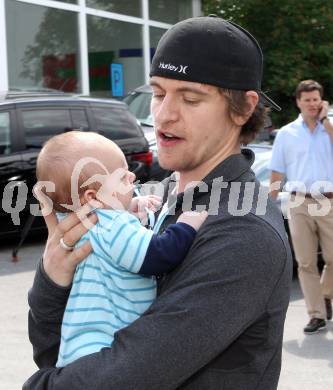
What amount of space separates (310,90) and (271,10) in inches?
556

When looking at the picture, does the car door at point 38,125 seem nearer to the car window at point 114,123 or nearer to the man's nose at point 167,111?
the car window at point 114,123

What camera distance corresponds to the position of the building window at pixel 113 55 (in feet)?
61.5

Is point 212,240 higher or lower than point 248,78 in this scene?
lower

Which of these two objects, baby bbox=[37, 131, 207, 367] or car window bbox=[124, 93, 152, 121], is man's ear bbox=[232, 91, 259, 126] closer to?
baby bbox=[37, 131, 207, 367]

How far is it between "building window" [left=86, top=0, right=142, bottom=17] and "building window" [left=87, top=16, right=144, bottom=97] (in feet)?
0.92

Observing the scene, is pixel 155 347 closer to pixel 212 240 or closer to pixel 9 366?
pixel 212 240

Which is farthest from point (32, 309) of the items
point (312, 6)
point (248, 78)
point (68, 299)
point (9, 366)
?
point (312, 6)

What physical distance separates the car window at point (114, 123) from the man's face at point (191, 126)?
860cm

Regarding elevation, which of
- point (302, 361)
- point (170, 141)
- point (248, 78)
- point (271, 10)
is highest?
point (271, 10)

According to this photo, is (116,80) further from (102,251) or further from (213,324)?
(213,324)

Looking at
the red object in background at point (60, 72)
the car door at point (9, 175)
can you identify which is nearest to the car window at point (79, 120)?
the car door at point (9, 175)

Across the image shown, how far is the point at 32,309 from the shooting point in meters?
1.88

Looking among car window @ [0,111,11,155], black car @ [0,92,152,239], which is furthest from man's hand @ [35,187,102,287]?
car window @ [0,111,11,155]

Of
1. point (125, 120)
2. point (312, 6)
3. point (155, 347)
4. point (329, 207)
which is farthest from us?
point (312, 6)
